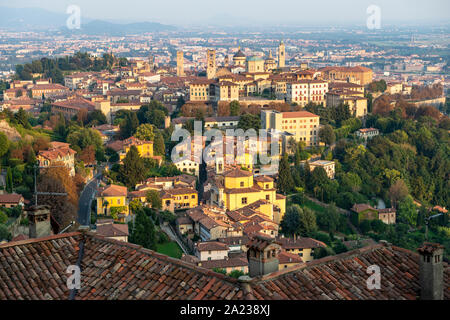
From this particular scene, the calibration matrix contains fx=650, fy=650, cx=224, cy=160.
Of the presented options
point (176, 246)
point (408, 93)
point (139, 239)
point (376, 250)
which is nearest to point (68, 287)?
point (376, 250)

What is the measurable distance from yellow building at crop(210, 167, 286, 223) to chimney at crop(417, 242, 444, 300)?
16124 millimetres

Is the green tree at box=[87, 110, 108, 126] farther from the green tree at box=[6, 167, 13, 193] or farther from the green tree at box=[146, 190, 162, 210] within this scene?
the green tree at box=[6, 167, 13, 193]

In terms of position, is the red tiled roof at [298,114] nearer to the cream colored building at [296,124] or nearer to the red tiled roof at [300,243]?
the cream colored building at [296,124]

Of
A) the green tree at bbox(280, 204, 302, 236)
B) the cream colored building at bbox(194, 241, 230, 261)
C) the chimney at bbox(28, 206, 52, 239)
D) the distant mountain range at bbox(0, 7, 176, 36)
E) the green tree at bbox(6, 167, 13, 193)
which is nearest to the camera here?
the chimney at bbox(28, 206, 52, 239)

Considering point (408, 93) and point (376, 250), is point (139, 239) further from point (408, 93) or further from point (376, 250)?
point (408, 93)

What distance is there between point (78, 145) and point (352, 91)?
16116 mm

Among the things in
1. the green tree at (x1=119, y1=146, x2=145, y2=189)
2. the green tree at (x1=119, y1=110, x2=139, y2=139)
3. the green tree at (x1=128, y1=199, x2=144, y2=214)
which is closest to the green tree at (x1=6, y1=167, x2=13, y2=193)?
the green tree at (x1=128, y1=199, x2=144, y2=214)

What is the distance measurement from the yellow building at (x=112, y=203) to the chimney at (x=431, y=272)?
15.3 meters

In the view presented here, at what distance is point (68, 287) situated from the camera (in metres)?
4.96

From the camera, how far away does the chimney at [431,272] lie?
15.5 ft

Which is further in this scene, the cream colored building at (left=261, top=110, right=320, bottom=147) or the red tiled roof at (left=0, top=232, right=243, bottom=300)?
the cream colored building at (left=261, top=110, right=320, bottom=147)

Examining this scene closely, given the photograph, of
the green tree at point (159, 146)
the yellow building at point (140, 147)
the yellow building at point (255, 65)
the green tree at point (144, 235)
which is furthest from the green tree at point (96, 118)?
the green tree at point (144, 235)

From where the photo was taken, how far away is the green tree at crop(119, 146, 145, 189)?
22641mm

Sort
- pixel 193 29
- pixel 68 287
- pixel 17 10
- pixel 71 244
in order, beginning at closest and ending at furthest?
pixel 68 287 < pixel 71 244 < pixel 17 10 < pixel 193 29
